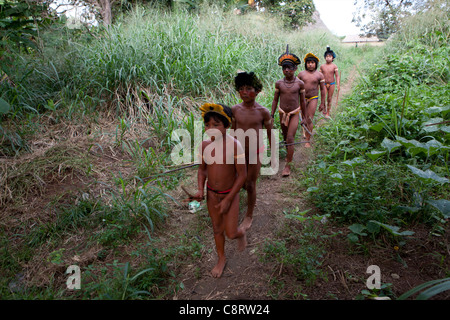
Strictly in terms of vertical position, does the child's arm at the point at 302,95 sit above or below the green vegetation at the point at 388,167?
above

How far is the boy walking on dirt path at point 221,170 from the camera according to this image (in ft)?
7.20

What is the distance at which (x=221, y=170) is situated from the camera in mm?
2238

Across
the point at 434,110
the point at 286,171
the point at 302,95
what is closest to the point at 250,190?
the point at 286,171

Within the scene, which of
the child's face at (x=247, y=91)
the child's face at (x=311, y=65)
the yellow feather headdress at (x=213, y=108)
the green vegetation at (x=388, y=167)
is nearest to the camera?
the yellow feather headdress at (x=213, y=108)

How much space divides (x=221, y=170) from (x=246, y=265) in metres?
0.89

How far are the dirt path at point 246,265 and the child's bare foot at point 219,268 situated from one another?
37 mm

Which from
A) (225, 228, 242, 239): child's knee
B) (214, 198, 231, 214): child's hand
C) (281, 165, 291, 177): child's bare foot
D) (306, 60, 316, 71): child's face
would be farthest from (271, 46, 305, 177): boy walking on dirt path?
(214, 198, 231, 214): child's hand

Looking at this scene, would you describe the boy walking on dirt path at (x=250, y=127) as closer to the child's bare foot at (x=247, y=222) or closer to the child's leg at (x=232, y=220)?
the child's bare foot at (x=247, y=222)

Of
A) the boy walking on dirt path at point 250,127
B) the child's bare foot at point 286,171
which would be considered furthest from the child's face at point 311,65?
the boy walking on dirt path at point 250,127

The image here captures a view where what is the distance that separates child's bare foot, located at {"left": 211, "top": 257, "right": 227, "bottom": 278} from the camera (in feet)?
7.80

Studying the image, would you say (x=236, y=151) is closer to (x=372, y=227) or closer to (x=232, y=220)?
(x=232, y=220)

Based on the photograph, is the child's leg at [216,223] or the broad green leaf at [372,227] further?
the broad green leaf at [372,227]

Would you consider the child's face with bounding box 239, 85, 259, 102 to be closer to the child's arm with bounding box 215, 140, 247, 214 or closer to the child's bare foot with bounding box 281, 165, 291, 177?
the child's arm with bounding box 215, 140, 247, 214

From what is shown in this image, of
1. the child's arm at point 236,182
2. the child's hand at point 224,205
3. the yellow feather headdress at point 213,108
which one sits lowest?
the child's hand at point 224,205
